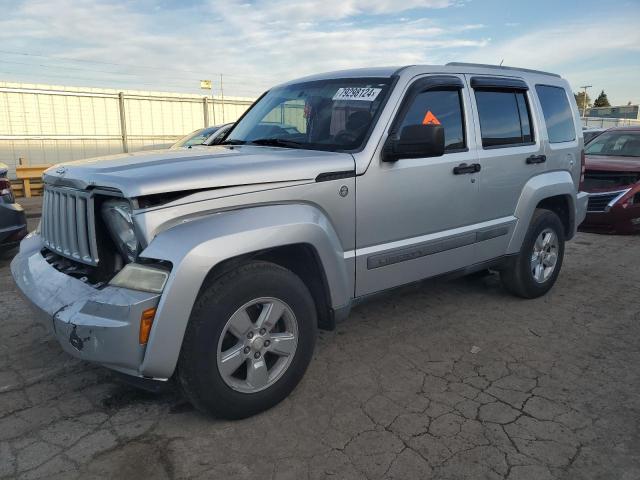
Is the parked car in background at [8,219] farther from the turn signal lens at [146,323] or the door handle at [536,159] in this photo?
the door handle at [536,159]

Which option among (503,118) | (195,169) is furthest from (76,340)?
(503,118)

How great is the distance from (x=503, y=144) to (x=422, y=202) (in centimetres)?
117

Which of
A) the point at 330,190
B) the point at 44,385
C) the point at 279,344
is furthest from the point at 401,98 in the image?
the point at 44,385

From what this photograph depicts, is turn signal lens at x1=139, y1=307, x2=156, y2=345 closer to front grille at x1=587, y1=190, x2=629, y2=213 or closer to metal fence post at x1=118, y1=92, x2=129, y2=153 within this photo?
front grille at x1=587, y1=190, x2=629, y2=213

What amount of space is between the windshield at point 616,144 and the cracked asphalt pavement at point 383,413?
5.62 m

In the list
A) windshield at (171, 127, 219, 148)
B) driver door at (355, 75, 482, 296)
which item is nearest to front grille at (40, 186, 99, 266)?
driver door at (355, 75, 482, 296)

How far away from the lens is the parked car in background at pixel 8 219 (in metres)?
5.28

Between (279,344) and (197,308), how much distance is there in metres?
0.56

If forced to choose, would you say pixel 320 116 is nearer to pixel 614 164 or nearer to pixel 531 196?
pixel 531 196

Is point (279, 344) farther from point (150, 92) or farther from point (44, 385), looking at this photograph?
point (150, 92)

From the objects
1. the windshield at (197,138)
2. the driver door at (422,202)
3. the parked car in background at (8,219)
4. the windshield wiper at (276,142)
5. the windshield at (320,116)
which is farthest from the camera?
the windshield at (197,138)

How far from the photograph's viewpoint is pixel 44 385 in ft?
10.4

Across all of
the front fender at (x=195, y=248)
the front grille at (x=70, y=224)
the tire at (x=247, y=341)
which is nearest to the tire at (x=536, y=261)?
the tire at (x=247, y=341)

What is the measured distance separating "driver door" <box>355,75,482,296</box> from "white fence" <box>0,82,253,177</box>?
463 inches
